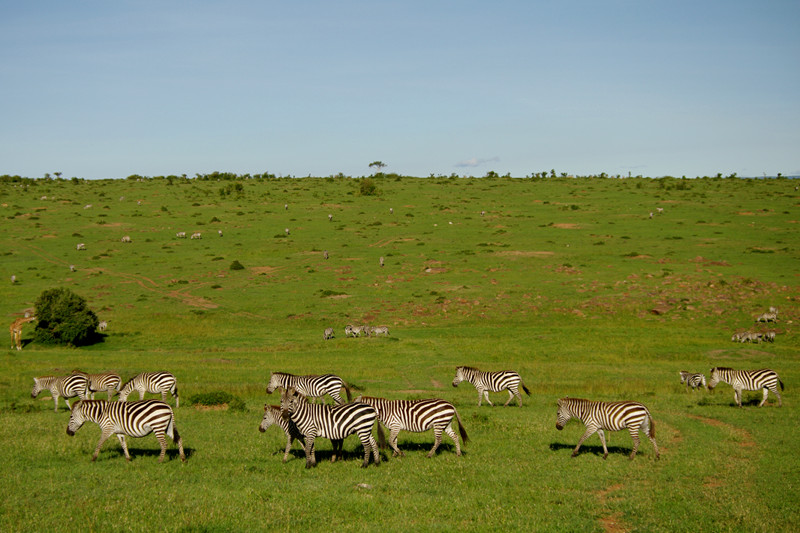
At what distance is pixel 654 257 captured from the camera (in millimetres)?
66688

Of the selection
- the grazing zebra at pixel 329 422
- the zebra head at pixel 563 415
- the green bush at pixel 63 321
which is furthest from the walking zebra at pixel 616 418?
the green bush at pixel 63 321

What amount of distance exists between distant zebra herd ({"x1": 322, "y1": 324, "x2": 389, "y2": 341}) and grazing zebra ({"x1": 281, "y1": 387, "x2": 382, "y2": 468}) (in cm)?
2829

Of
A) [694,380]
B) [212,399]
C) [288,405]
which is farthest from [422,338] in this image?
[288,405]

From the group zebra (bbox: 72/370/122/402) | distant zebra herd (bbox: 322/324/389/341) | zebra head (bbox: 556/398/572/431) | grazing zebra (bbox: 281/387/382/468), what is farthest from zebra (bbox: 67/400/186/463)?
distant zebra herd (bbox: 322/324/389/341)

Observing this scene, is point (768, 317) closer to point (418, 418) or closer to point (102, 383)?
point (418, 418)

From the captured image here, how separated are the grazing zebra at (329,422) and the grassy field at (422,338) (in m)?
0.71

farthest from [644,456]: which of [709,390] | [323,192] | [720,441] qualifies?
[323,192]

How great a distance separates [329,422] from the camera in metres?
17.2

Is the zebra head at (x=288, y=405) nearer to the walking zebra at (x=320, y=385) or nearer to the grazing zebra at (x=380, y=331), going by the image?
the walking zebra at (x=320, y=385)

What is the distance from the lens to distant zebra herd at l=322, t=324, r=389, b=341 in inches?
1799

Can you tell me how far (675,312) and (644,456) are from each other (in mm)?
35443

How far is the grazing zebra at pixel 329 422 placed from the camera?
1711 cm

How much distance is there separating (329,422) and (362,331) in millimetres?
29347

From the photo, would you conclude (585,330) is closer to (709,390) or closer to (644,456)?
(709,390)
